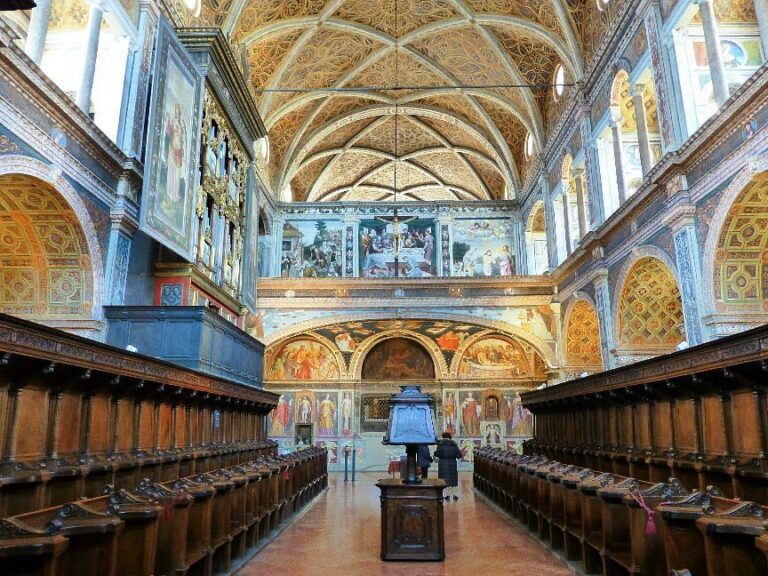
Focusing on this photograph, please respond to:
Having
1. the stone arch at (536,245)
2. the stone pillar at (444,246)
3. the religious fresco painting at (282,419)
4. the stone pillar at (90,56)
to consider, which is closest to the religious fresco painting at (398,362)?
the religious fresco painting at (282,419)

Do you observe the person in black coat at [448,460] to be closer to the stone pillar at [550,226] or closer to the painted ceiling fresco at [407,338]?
the painted ceiling fresco at [407,338]

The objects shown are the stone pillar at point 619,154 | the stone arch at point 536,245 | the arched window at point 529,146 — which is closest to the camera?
the stone pillar at point 619,154

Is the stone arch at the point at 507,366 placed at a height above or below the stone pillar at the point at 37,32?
below

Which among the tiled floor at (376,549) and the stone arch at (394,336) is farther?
the stone arch at (394,336)

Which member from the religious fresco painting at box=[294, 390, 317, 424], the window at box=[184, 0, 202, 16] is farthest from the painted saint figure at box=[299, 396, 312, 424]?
the window at box=[184, 0, 202, 16]

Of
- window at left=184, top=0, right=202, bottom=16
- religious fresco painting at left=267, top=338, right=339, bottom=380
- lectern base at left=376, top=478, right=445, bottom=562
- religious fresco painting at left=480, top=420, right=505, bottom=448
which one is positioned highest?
window at left=184, top=0, right=202, bottom=16

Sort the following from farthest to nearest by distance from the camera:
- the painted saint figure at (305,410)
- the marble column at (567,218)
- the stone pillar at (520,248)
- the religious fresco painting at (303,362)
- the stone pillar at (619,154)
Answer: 1. the stone pillar at (520,248)
2. the religious fresco painting at (303,362)
3. the painted saint figure at (305,410)
4. the marble column at (567,218)
5. the stone pillar at (619,154)

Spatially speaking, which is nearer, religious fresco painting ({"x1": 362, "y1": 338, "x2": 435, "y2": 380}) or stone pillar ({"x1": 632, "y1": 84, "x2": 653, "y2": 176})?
stone pillar ({"x1": 632, "y1": 84, "x2": 653, "y2": 176})

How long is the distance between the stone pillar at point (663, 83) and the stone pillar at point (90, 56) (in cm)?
1067

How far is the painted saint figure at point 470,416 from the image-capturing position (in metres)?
22.5

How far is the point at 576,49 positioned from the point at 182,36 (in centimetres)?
1055

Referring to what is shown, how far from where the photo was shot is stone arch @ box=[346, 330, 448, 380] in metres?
22.9

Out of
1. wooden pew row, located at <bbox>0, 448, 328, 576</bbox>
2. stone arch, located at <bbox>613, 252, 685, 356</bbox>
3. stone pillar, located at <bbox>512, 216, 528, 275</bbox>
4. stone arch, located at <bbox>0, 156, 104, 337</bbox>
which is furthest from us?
stone pillar, located at <bbox>512, 216, 528, 275</bbox>

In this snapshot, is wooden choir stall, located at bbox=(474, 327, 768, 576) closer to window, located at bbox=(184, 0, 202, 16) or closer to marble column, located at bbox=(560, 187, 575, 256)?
marble column, located at bbox=(560, 187, 575, 256)
